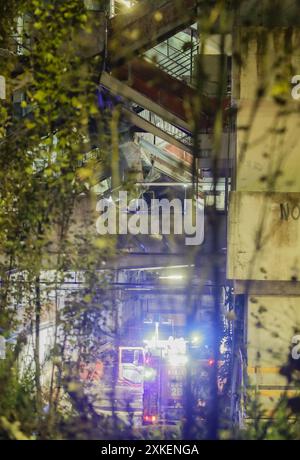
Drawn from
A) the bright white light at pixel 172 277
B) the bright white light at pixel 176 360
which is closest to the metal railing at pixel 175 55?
the bright white light at pixel 172 277

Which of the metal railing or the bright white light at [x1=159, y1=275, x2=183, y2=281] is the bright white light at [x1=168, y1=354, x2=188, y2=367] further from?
the metal railing

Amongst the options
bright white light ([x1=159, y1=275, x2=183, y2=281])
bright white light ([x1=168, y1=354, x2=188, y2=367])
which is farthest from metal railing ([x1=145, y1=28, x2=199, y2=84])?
bright white light ([x1=168, y1=354, x2=188, y2=367])

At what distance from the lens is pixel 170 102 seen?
451 inches

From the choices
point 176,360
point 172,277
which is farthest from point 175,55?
point 176,360

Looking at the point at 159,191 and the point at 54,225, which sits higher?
the point at 159,191

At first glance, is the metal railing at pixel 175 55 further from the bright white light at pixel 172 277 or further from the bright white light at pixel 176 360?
the bright white light at pixel 176 360

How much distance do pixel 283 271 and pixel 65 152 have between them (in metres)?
4.03

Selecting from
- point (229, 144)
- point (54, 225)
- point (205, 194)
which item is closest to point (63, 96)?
point (54, 225)

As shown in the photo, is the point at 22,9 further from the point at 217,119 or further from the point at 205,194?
the point at 205,194

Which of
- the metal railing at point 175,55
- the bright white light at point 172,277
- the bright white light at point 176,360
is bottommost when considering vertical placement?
the bright white light at point 176,360

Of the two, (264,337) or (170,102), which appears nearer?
(264,337)

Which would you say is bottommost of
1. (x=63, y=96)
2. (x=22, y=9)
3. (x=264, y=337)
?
(x=264, y=337)

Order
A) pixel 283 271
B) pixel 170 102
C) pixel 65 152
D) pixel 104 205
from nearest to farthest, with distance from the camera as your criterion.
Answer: pixel 65 152 → pixel 283 271 → pixel 104 205 → pixel 170 102

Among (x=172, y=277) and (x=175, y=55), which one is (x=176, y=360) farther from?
(x=175, y=55)
